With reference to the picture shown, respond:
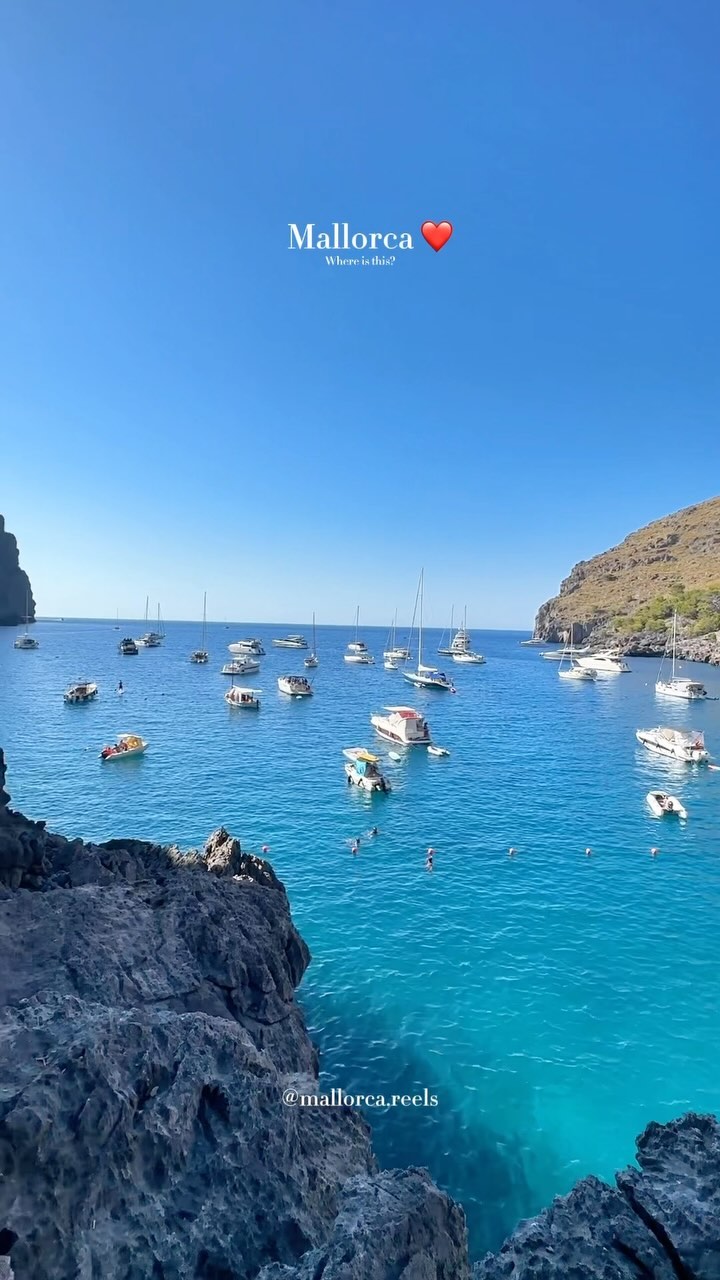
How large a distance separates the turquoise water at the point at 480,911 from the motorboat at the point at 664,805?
3.09 feet

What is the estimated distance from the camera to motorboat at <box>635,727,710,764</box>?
4676 cm

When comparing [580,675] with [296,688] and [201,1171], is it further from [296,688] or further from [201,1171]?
[201,1171]

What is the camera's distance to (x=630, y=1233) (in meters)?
4.61

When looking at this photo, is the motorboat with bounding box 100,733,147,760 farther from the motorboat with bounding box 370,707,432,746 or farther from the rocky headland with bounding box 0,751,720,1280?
the rocky headland with bounding box 0,751,720,1280

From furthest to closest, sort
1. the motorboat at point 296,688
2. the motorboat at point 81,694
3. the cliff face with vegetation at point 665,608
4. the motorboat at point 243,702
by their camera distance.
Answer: the cliff face with vegetation at point 665,608
the motorboat at point 296,688
the motorboat at point 81,694
the motorboat at point 243,702

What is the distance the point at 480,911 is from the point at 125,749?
30.4 meters

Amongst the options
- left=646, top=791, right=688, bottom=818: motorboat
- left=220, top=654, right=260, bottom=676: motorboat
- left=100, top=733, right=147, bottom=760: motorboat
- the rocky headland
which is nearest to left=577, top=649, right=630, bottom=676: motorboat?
left=220, top=654, right=260, bottom=676: motorboat

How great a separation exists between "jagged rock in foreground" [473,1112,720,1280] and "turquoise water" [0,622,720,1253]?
8.61 meters

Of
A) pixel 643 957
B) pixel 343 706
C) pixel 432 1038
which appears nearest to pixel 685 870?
pixel 643 957

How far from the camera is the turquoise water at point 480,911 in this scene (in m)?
13.9

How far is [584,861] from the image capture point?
28.9 meters

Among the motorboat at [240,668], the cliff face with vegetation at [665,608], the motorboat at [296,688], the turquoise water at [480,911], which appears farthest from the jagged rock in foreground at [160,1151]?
the cliff face with vegetation at [665,608]

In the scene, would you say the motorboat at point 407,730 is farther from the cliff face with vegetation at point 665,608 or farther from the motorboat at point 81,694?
the cliff face with vegetation at point 665,608

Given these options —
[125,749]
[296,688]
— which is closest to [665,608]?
[296,688]
